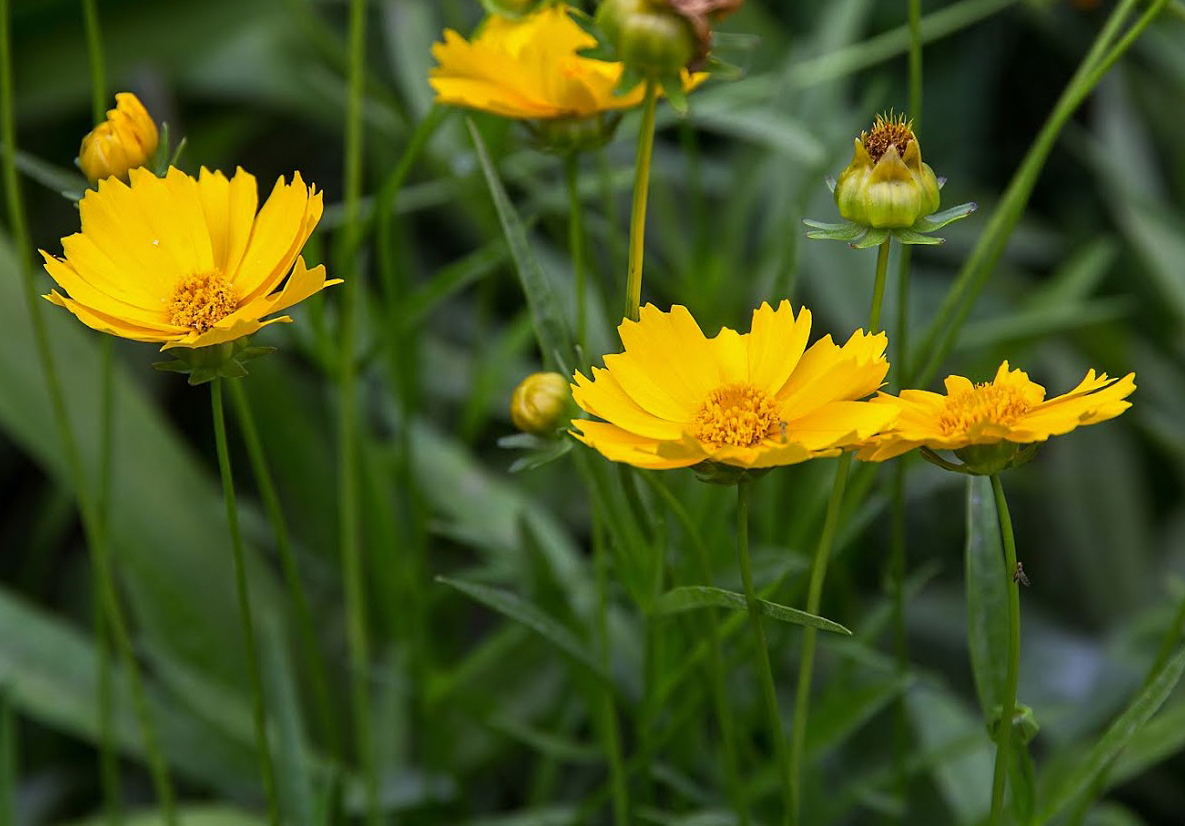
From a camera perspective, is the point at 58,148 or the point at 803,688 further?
the point at 58,148

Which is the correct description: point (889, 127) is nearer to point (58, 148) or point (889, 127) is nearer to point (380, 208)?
point (380, 208)

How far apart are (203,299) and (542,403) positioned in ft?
0.37

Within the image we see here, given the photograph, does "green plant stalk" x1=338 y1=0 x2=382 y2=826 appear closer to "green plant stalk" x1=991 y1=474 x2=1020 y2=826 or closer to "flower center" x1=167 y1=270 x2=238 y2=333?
"flower center" x1=167 y1=270 x2=238 y2=333

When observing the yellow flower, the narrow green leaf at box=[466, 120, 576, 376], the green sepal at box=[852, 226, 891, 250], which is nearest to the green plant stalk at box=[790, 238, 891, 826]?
the green sepal at box=[852, 226, 891, 250]

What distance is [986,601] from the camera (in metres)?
0.46

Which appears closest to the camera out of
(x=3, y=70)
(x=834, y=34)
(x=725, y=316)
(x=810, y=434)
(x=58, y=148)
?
(x=810, y=434)

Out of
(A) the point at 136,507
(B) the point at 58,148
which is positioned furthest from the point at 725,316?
(B) the point at 58,148

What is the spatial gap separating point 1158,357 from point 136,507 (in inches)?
29.0

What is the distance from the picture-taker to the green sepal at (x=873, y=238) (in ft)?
1.23

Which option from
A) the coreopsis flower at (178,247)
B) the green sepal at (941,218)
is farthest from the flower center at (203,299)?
the green sepal at (941,218)

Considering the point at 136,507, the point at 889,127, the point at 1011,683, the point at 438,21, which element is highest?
the point at 438,21

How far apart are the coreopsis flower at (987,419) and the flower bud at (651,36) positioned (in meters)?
0.11

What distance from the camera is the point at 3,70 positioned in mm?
494

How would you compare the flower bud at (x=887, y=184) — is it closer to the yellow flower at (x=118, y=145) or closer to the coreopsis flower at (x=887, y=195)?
the coreopsis flower at (x=887, y=195)
